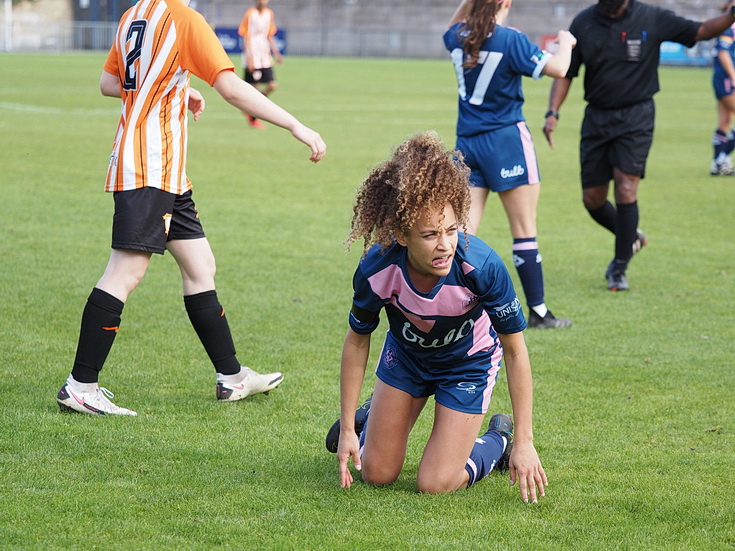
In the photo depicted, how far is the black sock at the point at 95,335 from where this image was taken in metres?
4.60

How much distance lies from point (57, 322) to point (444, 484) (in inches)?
130

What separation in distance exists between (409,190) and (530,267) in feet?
11.0

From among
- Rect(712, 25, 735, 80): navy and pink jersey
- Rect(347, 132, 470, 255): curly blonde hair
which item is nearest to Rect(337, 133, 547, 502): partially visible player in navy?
Rect(347, 132, 470, 255): curly blonde hair

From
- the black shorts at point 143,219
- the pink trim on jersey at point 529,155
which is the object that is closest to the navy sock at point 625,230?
→ the pink trim on jersey at point 529,155

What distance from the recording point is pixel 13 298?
6773mm

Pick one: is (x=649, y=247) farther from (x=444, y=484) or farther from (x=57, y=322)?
(x=444, y=484)

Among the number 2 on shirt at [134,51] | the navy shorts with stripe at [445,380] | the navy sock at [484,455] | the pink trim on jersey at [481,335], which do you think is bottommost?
the navy sock at [484,455]

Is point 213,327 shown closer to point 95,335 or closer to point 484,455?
point 95,335

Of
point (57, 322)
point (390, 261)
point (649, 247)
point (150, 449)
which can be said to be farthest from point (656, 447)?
point (649, 247)

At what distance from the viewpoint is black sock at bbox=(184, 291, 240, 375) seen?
490cm

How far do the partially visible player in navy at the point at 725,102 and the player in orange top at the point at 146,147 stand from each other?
1068 cm

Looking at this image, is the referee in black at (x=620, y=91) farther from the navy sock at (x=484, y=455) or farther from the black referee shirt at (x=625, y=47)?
the navy sock at (x=484, y=455)

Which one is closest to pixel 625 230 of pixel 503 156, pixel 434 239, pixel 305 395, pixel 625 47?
pixel 625 47

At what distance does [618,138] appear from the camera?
759 centimetres
